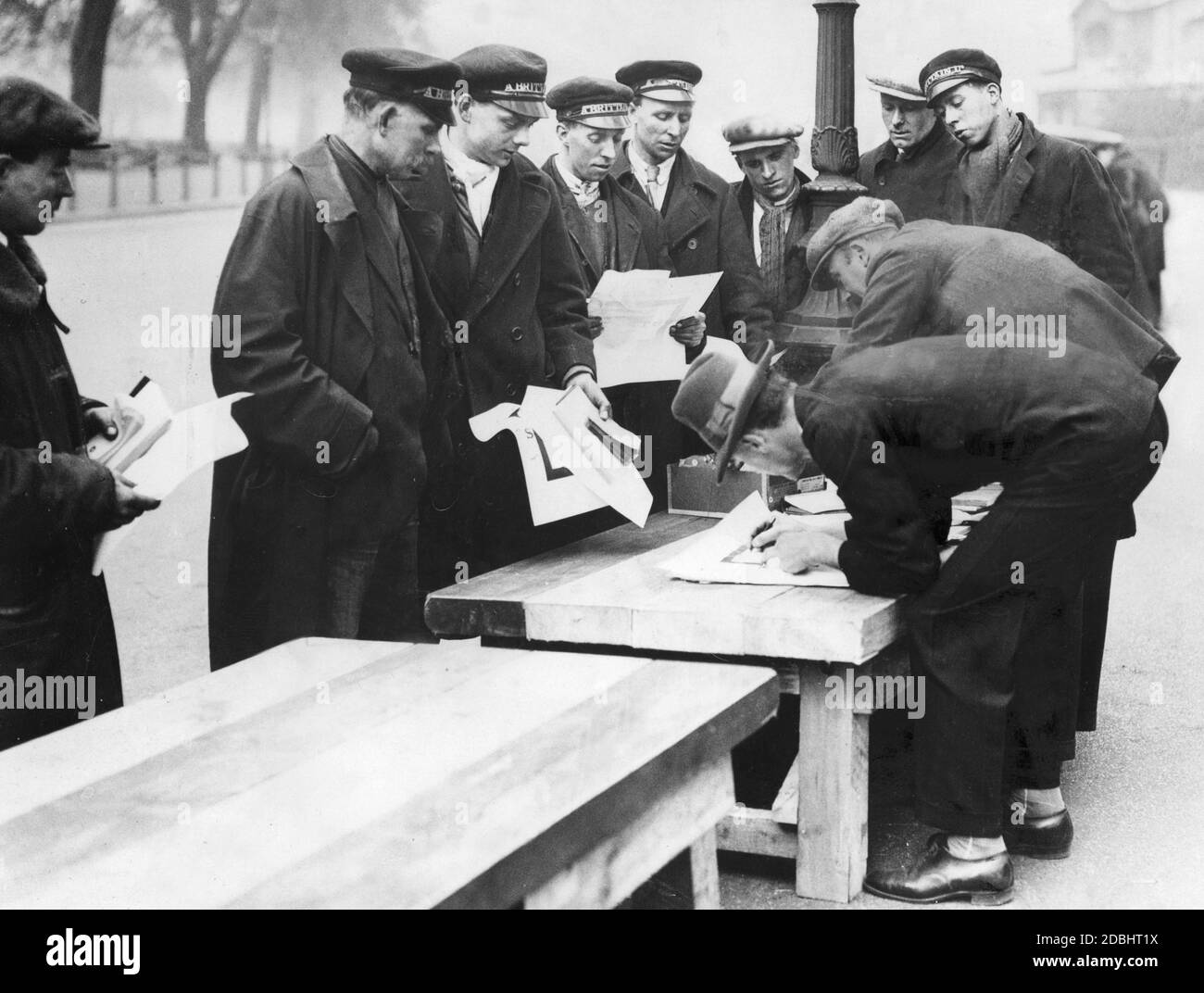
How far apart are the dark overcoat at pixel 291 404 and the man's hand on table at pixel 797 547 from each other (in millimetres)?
1000

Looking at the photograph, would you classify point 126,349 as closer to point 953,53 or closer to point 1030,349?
point 1030,349

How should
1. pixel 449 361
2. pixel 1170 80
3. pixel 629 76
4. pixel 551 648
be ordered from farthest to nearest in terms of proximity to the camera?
pixel 1170 80, pixel 629 76, pixel 449 361, pixel 551 648

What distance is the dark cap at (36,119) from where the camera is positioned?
291 cm

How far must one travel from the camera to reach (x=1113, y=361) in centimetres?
340

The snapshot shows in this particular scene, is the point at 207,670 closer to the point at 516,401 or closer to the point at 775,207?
the point at 516,401

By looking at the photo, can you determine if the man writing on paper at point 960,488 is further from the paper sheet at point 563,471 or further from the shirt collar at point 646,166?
the shirt collar at point 646,166

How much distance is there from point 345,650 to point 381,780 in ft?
2.81

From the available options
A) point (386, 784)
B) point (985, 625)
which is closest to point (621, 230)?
point (985, 625)

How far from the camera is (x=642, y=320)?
4.79m

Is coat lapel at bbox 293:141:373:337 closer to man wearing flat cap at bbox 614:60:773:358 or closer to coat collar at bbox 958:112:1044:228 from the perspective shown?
man wearing flat cap at bbox 614:60:773:358

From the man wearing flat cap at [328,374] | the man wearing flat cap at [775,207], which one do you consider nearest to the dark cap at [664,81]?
the man wearing flat cap at [775,207]

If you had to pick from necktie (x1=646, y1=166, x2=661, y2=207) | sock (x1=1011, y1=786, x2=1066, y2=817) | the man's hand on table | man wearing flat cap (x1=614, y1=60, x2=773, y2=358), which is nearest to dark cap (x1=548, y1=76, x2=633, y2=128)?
man wearing flat cap (x1=614, y1=60, x2=773, y2=358)

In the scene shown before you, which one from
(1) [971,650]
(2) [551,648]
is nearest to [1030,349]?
(1) [971,650]

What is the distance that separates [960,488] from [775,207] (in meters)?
2.30
